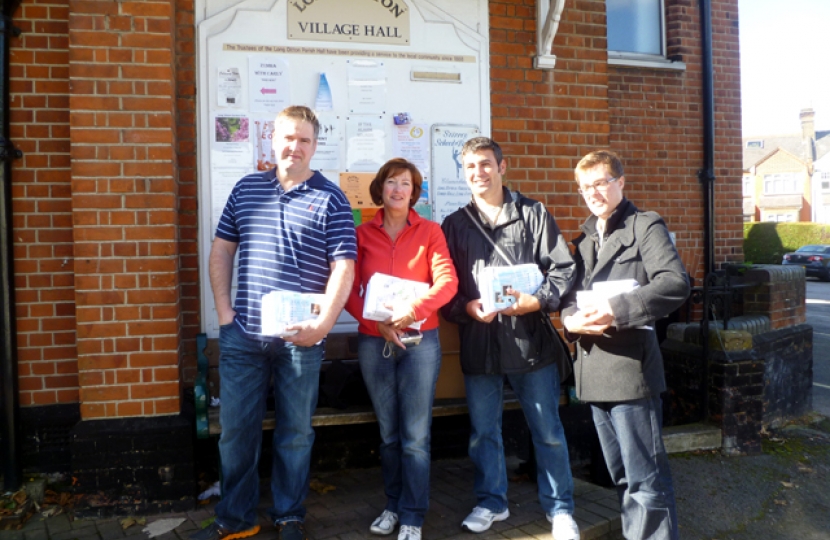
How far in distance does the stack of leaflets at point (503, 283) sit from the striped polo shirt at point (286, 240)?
64 cm

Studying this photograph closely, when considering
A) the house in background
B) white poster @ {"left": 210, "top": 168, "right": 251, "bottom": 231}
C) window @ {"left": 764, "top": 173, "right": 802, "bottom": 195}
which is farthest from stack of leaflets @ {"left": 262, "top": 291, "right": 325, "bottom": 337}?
window @ {"left": 764, "top": 173, "right": 802, "bottom": 195}

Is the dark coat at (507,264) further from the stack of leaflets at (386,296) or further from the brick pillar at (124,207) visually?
the brick pillar at (124,207)

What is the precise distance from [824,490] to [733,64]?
4587 mm

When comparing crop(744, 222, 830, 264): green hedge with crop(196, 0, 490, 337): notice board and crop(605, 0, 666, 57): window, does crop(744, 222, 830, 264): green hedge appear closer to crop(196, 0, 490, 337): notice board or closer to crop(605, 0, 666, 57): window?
crop(605, 0, 666, 57): window

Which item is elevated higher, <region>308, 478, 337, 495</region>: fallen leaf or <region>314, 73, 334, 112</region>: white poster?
<region>314, 73, 334, 112</region>: white poster

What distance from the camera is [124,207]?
3625 millimetres

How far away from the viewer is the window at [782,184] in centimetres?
5456

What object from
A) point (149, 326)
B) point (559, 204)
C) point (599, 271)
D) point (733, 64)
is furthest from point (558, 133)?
point (733, 64)

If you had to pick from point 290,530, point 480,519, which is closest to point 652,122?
point 480,519

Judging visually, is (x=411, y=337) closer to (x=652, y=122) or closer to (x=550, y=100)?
(x=550, y=100)

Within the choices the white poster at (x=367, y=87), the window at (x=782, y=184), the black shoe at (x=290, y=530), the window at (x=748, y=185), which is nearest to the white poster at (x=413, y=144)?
the white poster at (x=367, y=87)

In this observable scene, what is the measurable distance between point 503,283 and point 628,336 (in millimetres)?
620

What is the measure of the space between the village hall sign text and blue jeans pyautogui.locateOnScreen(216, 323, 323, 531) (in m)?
2.16

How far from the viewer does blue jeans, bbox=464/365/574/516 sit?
3291 millimetres
